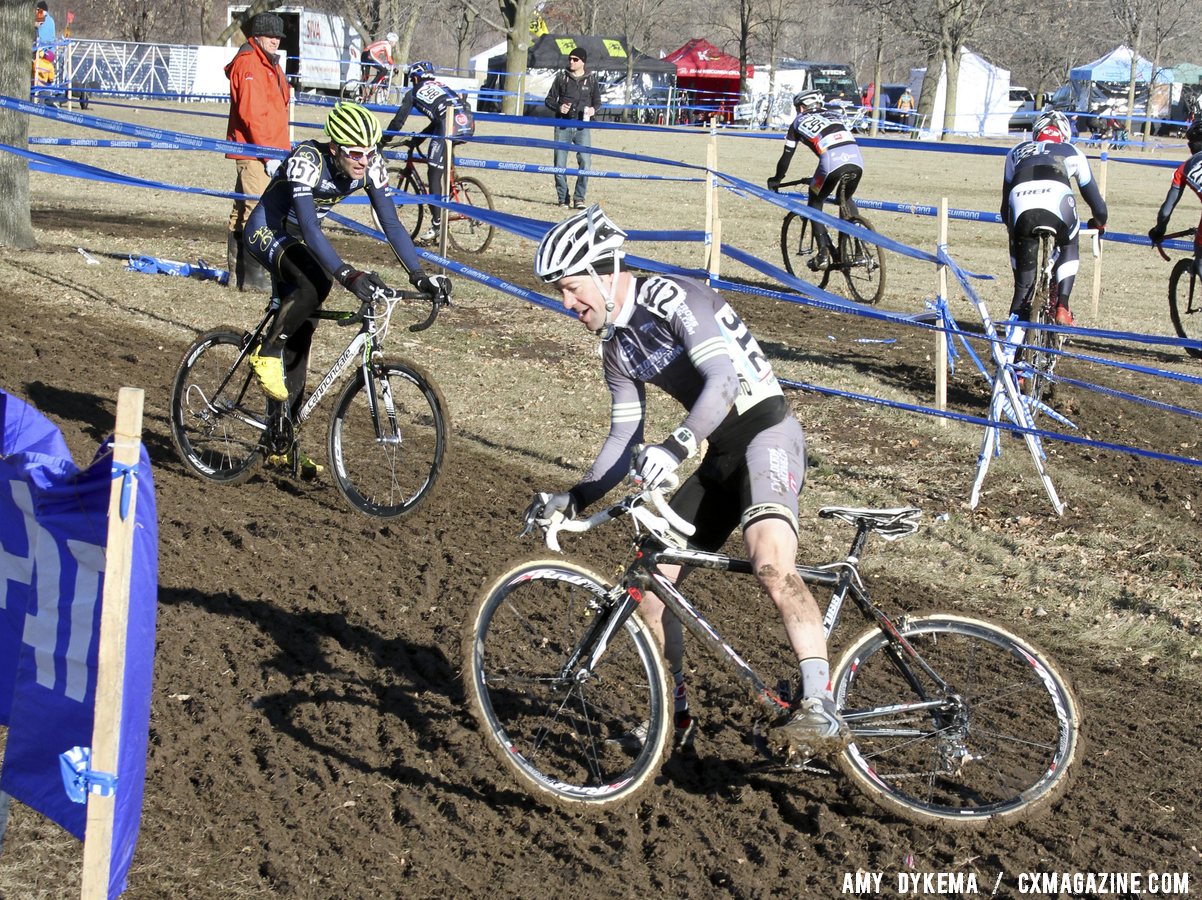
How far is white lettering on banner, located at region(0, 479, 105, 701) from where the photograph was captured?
3.08m

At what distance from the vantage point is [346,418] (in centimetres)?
762

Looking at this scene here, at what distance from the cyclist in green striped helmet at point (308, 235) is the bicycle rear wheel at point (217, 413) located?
36 cm

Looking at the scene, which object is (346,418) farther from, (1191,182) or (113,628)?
(1191,182)

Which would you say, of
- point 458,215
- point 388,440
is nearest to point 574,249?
point 388,440

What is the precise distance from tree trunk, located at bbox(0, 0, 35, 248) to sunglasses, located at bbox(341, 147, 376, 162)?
27.8 feet

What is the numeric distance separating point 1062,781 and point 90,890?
125 inches

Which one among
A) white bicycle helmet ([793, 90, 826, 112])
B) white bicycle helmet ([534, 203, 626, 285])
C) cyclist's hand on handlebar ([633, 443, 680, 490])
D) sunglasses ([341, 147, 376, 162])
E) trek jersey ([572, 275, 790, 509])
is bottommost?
cyclist's hand on handlebar ([633, 443, 680, 490])

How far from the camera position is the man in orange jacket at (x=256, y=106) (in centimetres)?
1243

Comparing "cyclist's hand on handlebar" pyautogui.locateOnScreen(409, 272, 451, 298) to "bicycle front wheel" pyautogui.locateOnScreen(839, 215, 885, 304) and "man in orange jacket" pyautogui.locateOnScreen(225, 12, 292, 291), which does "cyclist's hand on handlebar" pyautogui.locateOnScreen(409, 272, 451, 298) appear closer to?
"man in orange jacket" pyautogui.locateOnScreen(225, 12, 292, 291)

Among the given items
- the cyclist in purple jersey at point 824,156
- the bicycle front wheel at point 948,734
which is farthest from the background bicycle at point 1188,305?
the bicycle front wheel at point 948,734

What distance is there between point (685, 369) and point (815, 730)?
1.37m

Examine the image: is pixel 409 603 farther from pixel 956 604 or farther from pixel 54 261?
pixel 54 261

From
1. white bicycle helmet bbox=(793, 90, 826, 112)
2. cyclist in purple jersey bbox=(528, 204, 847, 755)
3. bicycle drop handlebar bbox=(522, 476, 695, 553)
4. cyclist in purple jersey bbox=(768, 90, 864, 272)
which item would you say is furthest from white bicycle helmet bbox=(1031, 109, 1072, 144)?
bicycle drop handlebar bbox=(522, 476, 695, 553)

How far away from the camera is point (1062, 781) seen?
4488mm
